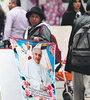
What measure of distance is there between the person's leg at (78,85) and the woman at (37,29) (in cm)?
86

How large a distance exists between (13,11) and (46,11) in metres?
9.70

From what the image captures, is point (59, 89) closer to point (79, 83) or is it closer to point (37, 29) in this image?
point (37, 29)

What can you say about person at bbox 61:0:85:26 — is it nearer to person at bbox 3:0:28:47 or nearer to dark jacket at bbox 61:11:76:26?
dark jacket at bbox 61:11:76:26

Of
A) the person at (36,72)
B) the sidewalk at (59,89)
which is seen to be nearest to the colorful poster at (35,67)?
the person at (36,72)

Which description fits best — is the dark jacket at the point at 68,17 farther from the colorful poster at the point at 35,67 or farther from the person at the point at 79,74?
the colorful poster at the point at 35,67

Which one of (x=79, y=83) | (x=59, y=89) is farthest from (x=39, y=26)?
(x=59, y=89)

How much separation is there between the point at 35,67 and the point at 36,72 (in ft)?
0.23

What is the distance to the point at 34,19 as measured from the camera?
6844mm

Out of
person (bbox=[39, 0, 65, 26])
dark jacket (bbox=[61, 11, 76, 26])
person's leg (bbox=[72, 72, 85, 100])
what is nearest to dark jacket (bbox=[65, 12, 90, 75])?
person's leg (bbox=[72, 72, 85, 100])

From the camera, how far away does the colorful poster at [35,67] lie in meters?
5.76

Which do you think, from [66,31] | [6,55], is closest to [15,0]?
[66,31]

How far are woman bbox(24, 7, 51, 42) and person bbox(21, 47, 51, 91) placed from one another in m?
0.76

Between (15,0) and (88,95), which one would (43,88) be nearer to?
(88,95)

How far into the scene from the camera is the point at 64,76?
7.80m
